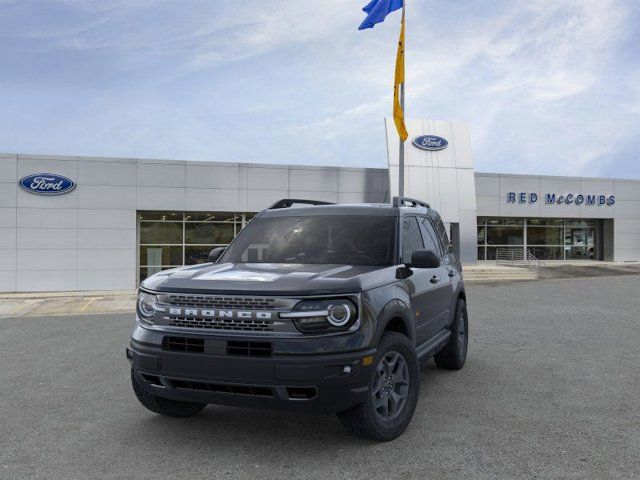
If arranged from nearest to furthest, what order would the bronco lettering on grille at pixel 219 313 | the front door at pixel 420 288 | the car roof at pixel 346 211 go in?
the bronco lettering on grille at pixel 219 313 → the front door at pixel 420 288 → the car roof at pixel 346 211

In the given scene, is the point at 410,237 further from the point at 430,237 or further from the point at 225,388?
the point at 225,388

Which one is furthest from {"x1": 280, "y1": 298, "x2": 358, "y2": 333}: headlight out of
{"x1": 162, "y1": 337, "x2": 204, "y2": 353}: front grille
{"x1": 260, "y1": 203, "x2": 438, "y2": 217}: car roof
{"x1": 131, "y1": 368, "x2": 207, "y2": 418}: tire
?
{"x1": 260, "y1": 203, "x2": 438, "y2": 217}: car roof

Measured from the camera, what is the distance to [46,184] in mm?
23000

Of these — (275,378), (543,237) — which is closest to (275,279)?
(275,378)

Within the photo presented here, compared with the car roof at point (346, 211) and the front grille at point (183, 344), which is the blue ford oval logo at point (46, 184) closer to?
the car roof at point (346, 211)

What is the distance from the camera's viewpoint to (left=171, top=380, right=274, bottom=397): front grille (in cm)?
366

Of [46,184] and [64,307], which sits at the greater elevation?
[46,184]

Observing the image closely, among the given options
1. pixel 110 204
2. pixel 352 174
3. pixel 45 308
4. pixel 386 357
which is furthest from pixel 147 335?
pixel 352 174

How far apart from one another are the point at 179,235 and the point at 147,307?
22.4m

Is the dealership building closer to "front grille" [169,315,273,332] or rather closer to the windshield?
the windshield

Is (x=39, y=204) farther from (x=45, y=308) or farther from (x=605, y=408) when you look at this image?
(x=605, y=408)

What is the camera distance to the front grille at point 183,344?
3.79 metres

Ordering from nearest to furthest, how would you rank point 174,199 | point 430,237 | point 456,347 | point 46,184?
point 430,237, point 456,347, point 46,184, point 174,199

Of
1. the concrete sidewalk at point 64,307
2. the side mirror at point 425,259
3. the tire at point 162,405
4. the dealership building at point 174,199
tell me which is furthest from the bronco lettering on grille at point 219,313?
the dealership building at point 174,199
